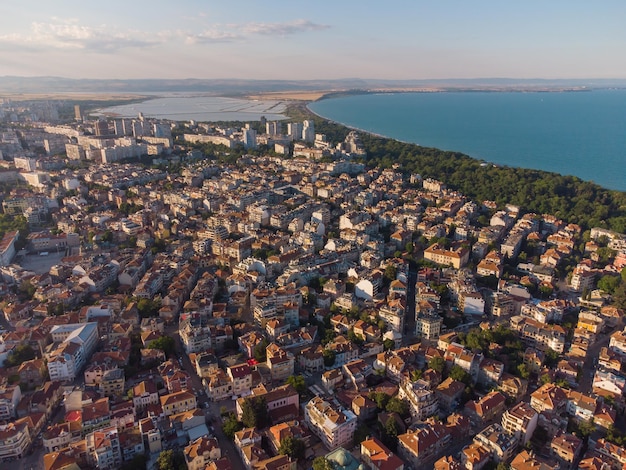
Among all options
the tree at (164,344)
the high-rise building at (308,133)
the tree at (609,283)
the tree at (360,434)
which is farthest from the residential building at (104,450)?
the high-rise building at (308,133)

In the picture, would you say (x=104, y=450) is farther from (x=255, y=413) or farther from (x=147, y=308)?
(x=147, y=308)

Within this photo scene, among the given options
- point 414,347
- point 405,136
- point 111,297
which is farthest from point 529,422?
point 405,136

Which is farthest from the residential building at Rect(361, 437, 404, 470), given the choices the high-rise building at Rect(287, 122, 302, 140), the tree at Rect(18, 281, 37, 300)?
the high-rise building at Rect(287, 122, 302, 140)

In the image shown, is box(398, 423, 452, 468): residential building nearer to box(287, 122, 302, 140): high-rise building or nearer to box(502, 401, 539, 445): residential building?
box(502, 401, 539, 445): residential building

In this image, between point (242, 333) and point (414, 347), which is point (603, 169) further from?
point (242, 333)

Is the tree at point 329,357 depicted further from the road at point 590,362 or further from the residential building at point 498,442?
the road at point 590,362

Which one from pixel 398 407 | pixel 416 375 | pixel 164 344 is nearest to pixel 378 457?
pixel 398 407
